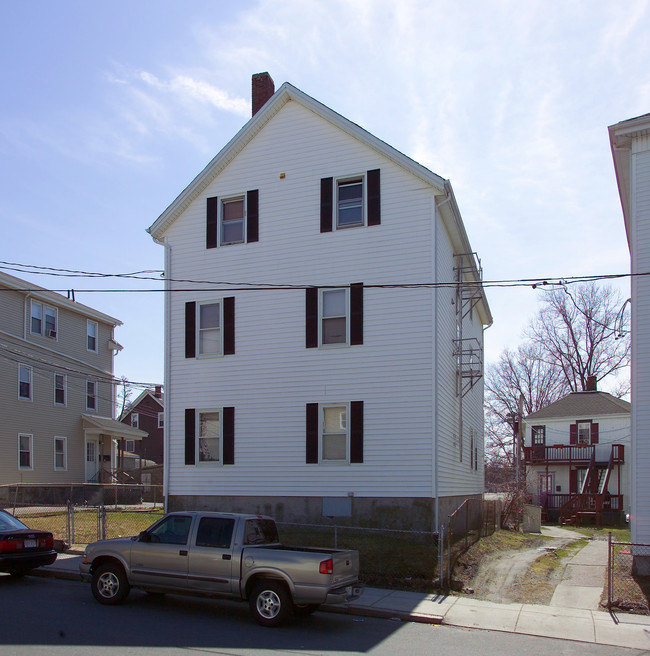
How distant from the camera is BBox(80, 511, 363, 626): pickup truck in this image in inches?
410

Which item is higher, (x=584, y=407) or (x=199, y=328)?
(x=199, y=328)

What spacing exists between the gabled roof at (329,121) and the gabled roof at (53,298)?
10.2 m

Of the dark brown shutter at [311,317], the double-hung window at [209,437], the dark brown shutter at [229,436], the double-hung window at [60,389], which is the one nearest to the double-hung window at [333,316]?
the dark brown shutter at [311,317]

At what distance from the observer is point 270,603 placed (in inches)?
417

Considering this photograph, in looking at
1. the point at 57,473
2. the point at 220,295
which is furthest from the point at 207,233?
the point at 57,473

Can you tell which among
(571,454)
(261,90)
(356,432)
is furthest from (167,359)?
(571,454)

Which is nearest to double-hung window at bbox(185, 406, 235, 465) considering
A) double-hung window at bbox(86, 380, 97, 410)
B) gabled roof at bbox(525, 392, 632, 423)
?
double-hung window at bbox(86, 380, 97, 410)

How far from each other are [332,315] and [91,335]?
72.4 feet

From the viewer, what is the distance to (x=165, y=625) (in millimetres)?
10367

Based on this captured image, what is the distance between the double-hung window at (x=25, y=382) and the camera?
1257 inches

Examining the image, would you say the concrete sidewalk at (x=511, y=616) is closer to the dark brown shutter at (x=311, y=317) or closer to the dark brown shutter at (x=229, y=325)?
the dark brown shutter at (x=311, y=317)

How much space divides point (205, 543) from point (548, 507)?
33818 mm

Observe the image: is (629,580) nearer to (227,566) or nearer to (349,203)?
(227,566)

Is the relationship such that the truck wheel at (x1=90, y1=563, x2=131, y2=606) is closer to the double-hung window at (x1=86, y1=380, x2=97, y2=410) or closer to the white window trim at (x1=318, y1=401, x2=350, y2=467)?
the white window trim at (x1=318, y1=401, x2=350, y2=467)
